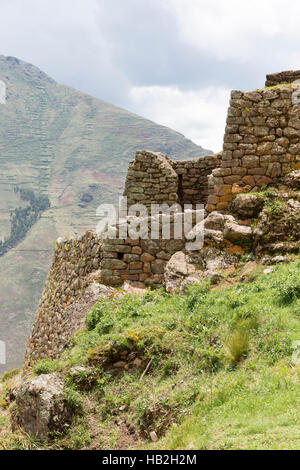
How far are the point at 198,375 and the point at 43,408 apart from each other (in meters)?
1.81

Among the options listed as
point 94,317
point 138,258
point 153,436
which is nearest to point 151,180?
point 138,258

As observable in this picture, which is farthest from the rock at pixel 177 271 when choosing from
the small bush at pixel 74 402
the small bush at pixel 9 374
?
the small bush at pixel 9 374

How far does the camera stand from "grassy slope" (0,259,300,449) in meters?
3.49

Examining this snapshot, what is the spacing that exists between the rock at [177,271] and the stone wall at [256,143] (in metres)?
1.58

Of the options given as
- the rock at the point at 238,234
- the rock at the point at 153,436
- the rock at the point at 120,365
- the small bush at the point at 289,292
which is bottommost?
the rock at the point at 153,436

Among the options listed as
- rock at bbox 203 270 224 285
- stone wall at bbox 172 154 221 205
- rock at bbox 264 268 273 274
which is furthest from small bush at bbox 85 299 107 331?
stone wall at bbox 172 154 221 205

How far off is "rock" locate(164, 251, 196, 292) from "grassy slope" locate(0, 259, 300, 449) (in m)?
0.86

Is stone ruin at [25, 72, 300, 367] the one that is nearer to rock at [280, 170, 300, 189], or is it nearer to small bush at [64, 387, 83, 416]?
rock at [280, 170, 300, 189]

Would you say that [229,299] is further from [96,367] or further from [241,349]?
[96,367]

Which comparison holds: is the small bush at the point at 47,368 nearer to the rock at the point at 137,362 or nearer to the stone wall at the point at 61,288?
the rock at the point at 137,362

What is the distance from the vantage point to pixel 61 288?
1015 cm

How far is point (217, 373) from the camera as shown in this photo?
172 inches

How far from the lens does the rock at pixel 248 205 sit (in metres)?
7.74
